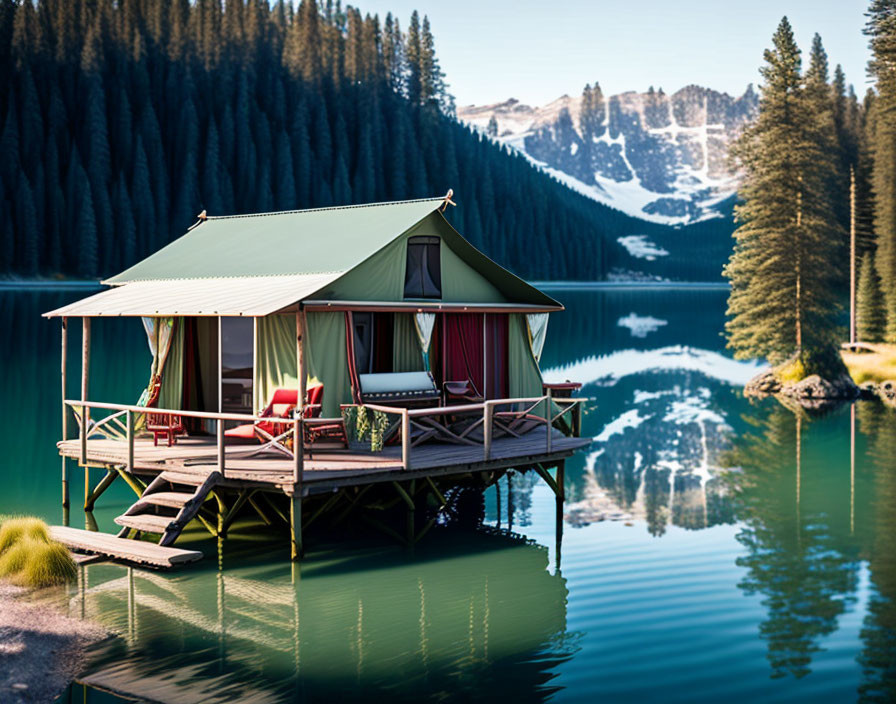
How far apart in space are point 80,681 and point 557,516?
9885 millimetres

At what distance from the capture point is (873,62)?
53.7m

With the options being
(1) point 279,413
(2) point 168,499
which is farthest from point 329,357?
(2) point 168,499

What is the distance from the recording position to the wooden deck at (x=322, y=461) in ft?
48.0

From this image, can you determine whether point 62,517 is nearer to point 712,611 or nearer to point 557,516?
point 557,516

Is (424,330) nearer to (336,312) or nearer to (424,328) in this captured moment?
(424,328)

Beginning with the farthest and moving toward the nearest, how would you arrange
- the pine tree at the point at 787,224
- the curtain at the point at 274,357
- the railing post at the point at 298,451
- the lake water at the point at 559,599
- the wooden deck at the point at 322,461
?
the pine tree at the point at 787,224 → the curtain at the point at 274,357 → the wooden deck at the point at 322,461 → the railing post at the point at 298,451 → the lake water at the point at 559,599

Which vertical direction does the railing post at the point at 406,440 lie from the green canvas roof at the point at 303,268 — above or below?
below

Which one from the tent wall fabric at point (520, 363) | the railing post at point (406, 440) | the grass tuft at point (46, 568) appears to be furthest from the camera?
the tent wall fabric at point (520, 363)

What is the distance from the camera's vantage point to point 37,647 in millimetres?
11141

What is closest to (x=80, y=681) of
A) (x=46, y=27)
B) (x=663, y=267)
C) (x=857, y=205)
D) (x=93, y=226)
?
(x=857, y=205)

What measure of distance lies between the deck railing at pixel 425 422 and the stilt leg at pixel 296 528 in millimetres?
544

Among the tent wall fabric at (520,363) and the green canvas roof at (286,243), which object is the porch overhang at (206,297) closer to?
the green canvas roof at (286,243)

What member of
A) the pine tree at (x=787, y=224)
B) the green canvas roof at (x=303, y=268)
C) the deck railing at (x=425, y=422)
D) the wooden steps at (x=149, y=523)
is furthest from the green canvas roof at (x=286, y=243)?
the pine tree at (x=787, y=224)

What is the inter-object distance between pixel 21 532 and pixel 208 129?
8734 centimetres
